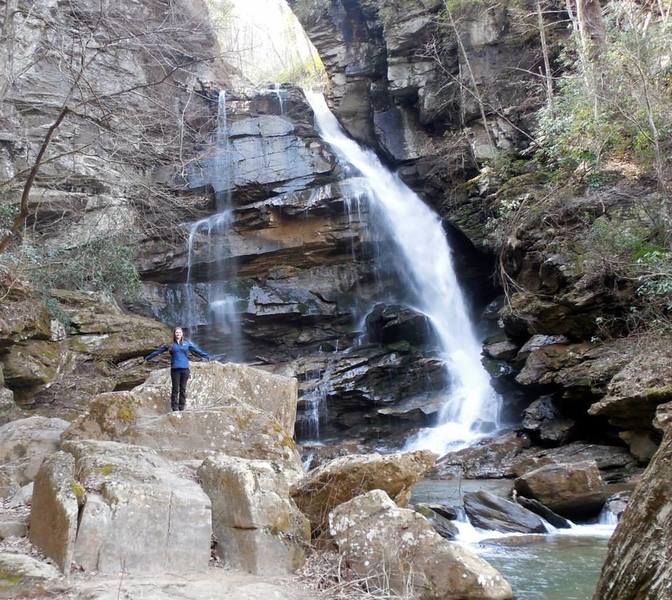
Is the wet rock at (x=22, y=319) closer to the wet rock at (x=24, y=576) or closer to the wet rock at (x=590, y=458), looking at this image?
the wet rock at (x=24, y=576)

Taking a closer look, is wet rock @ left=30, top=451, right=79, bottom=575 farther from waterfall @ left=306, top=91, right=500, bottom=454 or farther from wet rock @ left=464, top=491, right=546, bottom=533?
waterfall @ left=306, top=91, right=500, bottom=454

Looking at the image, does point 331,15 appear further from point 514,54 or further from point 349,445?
point 349,445

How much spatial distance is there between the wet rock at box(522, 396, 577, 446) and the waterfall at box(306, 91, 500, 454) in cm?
189

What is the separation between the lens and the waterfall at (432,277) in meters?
17.1

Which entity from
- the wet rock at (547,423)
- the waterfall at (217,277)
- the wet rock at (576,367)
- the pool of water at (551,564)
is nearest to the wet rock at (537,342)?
the wet rock at (576,367)

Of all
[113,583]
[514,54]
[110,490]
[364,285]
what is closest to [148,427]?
[110,490]

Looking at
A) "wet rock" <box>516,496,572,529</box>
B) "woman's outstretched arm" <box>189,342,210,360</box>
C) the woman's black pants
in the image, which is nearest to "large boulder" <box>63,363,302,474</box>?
the woman's black pants

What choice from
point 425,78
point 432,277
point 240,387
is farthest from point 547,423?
point 425,78

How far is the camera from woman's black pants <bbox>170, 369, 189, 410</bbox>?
23.5 feet

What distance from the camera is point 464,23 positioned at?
21109mm

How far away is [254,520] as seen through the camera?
14.3ft

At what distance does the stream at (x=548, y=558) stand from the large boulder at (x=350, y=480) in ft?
5.83

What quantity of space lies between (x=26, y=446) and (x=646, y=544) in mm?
6672

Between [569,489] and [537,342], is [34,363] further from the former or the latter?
[537,342]
